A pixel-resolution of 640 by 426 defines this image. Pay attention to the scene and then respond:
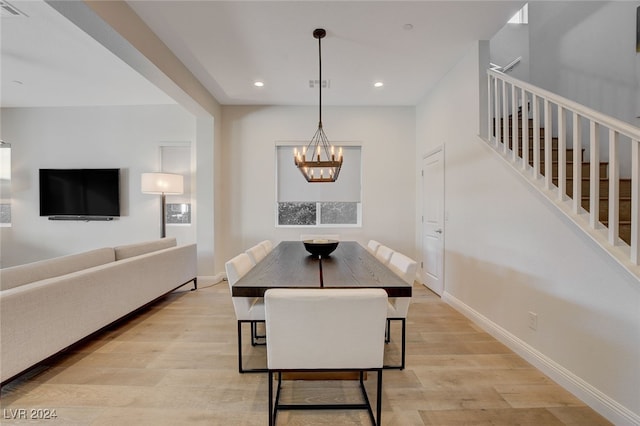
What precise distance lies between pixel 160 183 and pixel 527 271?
15.1 ft

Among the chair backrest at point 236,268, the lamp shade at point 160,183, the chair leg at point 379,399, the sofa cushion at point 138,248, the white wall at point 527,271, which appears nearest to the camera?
the chair leg at point 379,399

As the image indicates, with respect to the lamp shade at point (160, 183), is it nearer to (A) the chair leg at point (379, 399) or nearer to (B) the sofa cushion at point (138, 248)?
(B) the sofa cushion at point (138, 248)

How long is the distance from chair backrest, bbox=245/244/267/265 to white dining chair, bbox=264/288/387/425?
127 centimetres

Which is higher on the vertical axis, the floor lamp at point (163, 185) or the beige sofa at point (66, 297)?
the floor lamp at point (163, 185)

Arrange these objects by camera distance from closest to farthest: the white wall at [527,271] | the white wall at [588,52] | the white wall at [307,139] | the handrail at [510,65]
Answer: the white wall at [527,271] → the white wall at [588,52] → the handrail at [510,65] → the white wall at [307,139]

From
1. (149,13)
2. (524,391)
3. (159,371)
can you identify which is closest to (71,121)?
(149,13)

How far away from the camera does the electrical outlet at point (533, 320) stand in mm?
2162

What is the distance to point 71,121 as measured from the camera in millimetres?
4820

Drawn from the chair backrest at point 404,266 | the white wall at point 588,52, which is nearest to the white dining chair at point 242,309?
the chair backrest at point 404,266

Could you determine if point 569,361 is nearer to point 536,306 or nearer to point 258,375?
point 536,306

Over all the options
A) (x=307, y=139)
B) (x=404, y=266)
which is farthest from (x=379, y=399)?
(x=307, y=139)

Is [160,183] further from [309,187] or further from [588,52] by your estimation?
[588,52]

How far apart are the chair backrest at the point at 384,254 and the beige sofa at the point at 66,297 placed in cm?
247

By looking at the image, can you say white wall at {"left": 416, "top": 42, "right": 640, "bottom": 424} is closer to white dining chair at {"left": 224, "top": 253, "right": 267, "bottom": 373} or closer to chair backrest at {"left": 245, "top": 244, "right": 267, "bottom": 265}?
white dining chair at {"left": 224, "top": 253, "right": 267, "bottom": 373}
